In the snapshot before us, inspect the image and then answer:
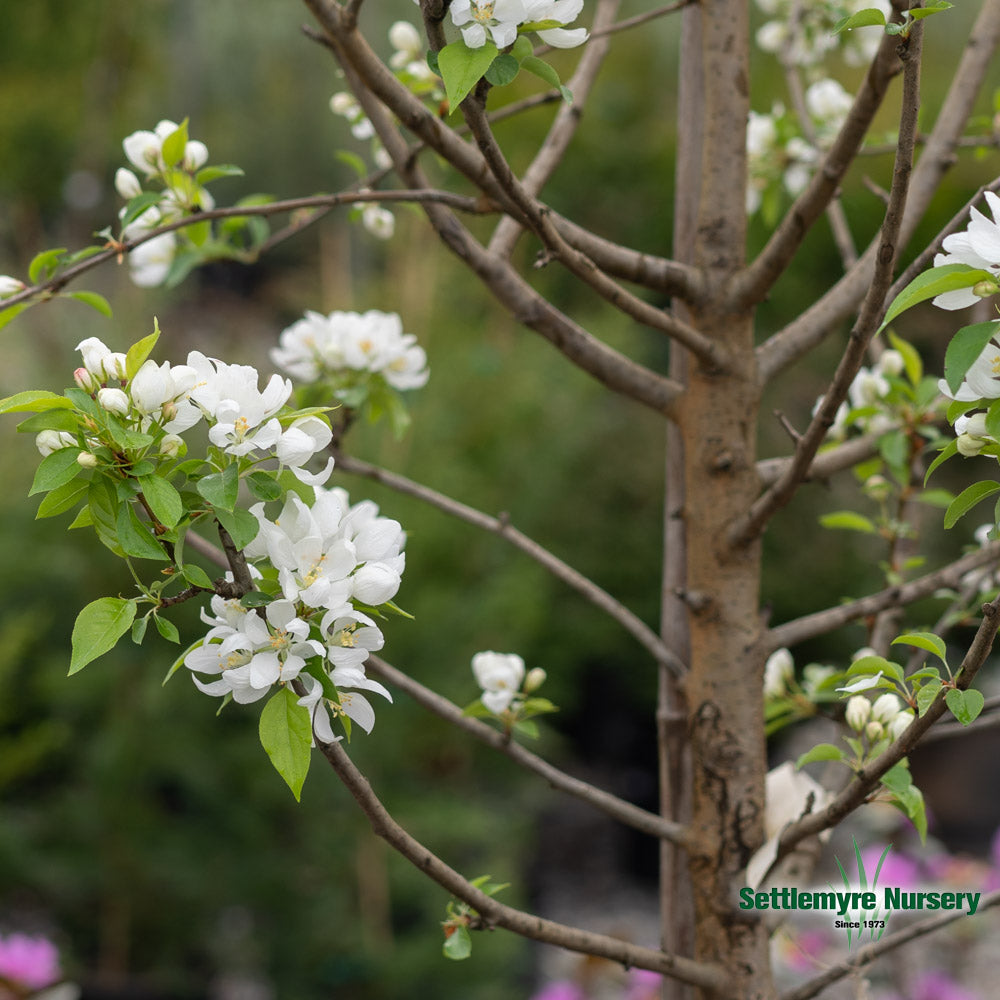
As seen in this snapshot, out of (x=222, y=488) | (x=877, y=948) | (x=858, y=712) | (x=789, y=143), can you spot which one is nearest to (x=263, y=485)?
(x=222, y=488)

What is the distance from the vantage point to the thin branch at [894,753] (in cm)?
50

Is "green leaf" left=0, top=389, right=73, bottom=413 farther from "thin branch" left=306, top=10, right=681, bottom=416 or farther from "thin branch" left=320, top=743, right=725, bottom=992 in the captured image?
"thin branch" left=306, top=10, right=681, bottom=416

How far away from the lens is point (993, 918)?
3111 mm

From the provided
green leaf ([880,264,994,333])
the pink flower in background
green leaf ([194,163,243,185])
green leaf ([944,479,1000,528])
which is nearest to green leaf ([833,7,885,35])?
green leaf ([880,264,994,333])

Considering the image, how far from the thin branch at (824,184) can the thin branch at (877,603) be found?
0.26 meters

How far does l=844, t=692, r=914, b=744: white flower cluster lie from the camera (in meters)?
0.70

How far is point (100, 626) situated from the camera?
48 centimetres

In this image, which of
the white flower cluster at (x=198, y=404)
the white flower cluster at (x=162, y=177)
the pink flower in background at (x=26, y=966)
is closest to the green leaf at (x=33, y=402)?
the white flower cluster at (x=198, y=404)

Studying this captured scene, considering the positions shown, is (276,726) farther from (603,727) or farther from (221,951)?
(603,727)

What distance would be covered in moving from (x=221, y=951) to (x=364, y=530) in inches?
86.9

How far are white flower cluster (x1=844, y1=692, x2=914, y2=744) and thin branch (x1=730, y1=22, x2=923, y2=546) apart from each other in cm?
15

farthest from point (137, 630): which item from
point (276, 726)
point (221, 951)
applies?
point (221, 951)

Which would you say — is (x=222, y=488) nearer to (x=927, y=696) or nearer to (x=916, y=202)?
(x=927, y=696)

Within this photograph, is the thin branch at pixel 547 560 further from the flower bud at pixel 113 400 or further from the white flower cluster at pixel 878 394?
the flower bud at pixel 113 400
